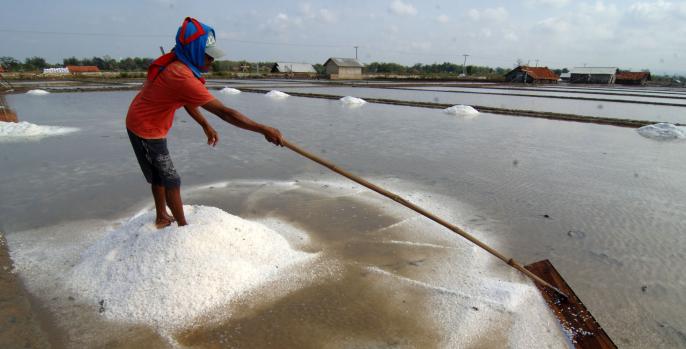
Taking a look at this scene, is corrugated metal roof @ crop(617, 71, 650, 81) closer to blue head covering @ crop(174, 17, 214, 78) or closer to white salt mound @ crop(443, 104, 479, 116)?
white salt mound @ crop(443, 104, 479, 116)

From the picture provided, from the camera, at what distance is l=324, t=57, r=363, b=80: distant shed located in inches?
1623

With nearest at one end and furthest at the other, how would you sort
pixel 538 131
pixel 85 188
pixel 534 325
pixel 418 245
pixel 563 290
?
pixel 534 325 < pixel 563 290 < pixel 418 245 < pixel 85 188 < pixel 538 131

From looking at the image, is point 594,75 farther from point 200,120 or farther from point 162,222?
point 162,222

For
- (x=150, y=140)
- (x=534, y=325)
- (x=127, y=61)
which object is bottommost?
(x=534, y=325)

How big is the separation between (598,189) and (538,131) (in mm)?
4023

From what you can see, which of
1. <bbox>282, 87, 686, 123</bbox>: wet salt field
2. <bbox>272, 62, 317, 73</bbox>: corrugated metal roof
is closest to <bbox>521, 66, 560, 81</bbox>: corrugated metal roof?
A: <bbox>282, 87, 686, 123</bbox>: wet salt field

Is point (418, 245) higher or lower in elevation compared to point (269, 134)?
lower

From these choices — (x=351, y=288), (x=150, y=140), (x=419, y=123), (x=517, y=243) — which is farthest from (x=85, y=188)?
(x=419, y=123)

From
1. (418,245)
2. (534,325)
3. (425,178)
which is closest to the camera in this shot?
(534,325)

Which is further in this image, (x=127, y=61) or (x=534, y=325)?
(x=127, y=61)

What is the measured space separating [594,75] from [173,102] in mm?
50340

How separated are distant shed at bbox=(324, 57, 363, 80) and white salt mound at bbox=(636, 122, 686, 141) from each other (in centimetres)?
3455

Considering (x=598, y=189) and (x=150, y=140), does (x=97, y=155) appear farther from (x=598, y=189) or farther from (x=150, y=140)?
(x=598, y=189)

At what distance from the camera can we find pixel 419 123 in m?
8.40
